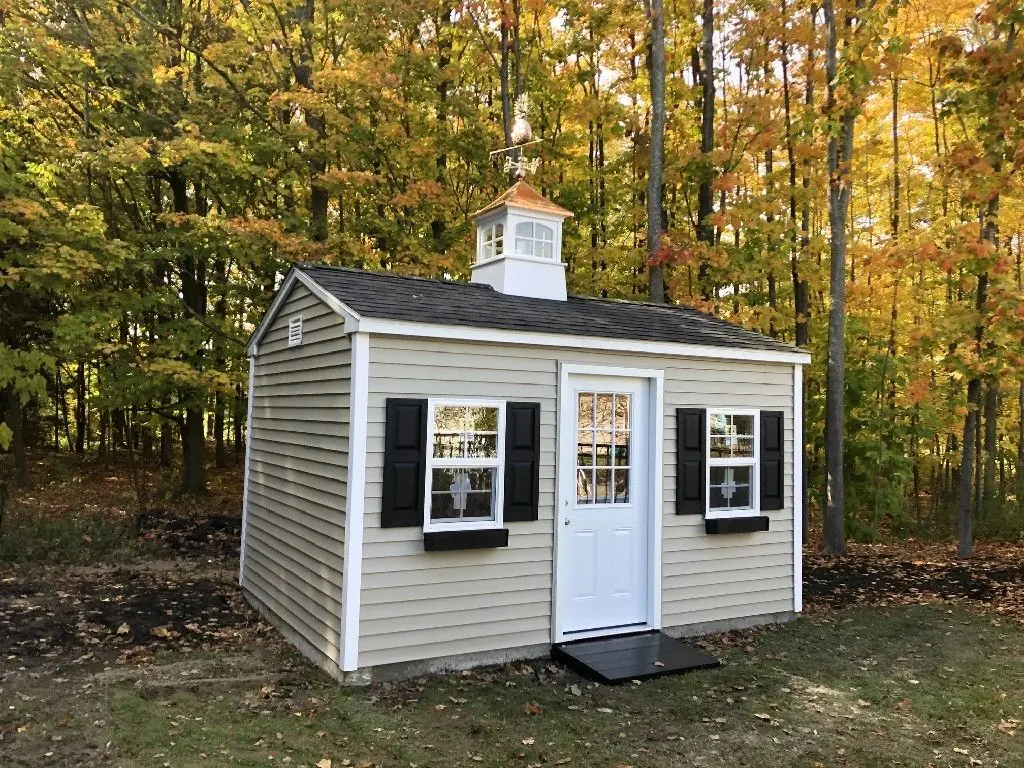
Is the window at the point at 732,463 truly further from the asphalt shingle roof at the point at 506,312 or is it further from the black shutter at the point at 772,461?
the asphalt shingle roof at the point at 506,312

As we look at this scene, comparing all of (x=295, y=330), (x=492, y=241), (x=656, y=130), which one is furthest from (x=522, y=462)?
(x=656, y=130)

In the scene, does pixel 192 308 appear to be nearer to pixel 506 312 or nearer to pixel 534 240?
pixel 534 240

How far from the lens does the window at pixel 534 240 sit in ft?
23.9

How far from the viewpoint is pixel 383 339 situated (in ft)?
17.6

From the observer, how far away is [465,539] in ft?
17.9

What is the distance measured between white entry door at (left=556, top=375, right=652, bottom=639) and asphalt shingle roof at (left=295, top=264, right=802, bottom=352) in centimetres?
52

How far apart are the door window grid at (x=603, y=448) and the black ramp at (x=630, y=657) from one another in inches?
46.4

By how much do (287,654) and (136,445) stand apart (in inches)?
552

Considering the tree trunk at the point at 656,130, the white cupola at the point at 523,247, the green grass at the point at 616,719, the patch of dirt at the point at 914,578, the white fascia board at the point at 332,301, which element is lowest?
the green grass at the point at 616,719

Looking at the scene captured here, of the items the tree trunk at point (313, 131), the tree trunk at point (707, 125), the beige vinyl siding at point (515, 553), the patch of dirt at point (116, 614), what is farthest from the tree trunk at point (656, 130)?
the patch of dirt at point (116, 614)

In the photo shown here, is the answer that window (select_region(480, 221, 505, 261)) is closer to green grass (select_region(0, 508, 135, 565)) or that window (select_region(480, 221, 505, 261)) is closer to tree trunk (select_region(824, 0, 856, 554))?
tree trunk (select_region(824, 0, 856, 554))

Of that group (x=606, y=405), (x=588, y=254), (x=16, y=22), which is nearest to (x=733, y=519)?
(x=606, y=405)

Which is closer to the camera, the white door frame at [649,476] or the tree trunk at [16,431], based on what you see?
the white door frame at [649,476]

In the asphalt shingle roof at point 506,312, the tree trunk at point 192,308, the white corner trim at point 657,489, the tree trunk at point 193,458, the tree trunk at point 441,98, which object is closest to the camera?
the asphalt shingle roof at point 506,312
